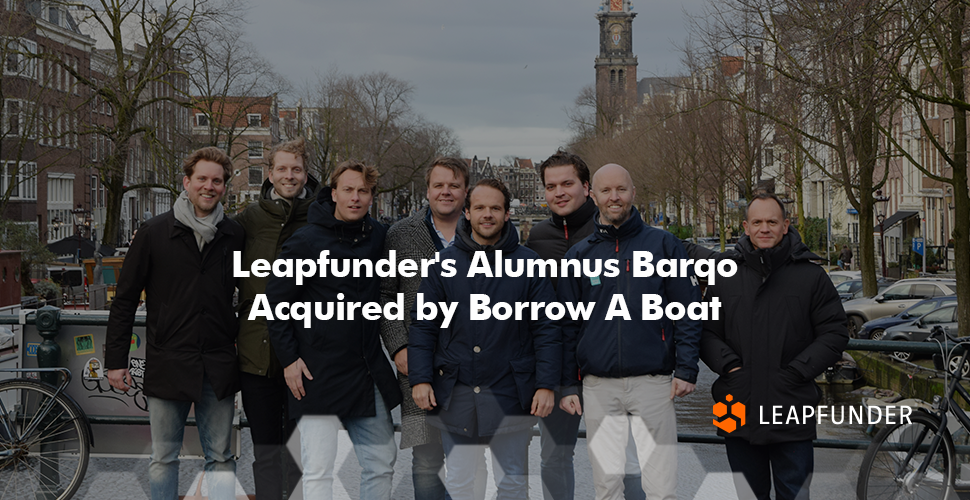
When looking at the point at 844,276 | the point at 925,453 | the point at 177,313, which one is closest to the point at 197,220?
the point at 177,313

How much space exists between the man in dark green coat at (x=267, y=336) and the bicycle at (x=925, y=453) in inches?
123

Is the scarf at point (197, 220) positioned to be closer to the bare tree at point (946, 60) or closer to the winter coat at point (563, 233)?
the winter coat at point (563, 233)

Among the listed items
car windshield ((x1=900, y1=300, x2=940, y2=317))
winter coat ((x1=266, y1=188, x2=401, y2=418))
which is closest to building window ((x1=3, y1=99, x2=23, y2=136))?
car windshield ((x1=900, y1=300, x2=940, y2=317))

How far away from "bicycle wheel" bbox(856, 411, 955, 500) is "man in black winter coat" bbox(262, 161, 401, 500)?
8.49 feet

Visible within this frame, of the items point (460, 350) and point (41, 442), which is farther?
point (41, 442)

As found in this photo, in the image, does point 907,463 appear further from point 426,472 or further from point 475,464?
point 426,472

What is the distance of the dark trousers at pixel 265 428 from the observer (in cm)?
466

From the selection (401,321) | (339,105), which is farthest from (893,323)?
(339,105)

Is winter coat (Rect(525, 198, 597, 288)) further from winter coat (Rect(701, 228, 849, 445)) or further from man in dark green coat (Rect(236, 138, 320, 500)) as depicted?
man in dark green coat (Rect(236, 138, 320, 500))

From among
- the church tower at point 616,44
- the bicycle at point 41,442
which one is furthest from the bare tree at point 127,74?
the church tower at point 616,44

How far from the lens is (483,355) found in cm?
436

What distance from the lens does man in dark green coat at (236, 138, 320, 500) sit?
15.3 feet

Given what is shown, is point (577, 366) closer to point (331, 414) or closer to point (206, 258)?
point (331, 414)

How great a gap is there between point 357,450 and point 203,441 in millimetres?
805
